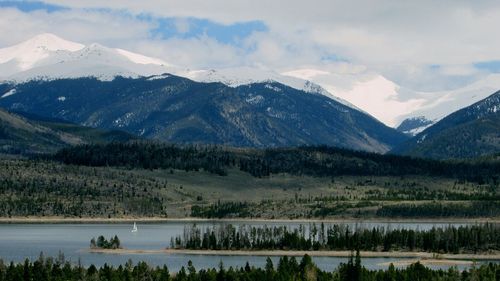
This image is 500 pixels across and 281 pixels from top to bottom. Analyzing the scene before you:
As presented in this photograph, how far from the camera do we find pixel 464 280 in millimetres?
199000

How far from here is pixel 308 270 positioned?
7844 inches

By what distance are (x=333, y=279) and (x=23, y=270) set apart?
5533cm

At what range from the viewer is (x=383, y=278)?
196500 mm

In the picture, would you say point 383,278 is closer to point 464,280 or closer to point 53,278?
point 464,280

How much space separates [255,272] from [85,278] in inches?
1191

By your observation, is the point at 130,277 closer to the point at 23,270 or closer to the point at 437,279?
the point at 23,270

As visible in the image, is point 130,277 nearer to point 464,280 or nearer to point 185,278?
point 185,278

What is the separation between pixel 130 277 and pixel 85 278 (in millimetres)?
7725

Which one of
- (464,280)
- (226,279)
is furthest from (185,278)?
(464,280)

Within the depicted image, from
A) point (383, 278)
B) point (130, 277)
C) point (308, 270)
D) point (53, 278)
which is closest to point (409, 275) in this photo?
point (383, 278)

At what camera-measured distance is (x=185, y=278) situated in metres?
193

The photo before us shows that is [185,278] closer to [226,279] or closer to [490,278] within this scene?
[226,279]

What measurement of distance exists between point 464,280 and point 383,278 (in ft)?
49.5

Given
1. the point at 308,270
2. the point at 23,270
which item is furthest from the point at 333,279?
the point at 23,270
